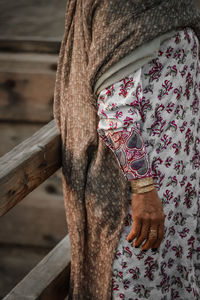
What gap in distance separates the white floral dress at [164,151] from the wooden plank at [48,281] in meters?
0.33

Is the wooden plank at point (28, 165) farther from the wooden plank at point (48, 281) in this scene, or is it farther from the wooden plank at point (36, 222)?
the wooden plank at point (36, 222)

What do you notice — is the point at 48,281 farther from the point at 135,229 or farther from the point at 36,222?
the point at 36,222

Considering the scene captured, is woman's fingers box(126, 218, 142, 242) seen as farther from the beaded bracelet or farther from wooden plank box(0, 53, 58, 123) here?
wooden plank box(0, 53, 58, 123)

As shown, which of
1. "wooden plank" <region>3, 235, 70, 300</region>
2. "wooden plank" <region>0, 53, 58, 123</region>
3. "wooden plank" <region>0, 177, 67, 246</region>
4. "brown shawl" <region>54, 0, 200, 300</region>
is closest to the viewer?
"brown shawl" <region>54, 0, 200, 300</region>

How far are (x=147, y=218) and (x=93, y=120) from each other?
1.12ft

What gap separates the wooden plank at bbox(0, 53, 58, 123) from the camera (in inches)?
110

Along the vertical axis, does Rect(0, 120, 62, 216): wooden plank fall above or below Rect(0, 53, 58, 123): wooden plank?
below

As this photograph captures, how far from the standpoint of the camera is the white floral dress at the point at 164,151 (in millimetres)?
1368

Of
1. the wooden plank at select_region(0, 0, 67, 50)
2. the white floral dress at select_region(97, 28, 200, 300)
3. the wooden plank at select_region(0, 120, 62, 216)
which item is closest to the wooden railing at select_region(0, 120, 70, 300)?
the wooden plank at select_region(0, 120, 62, 216)

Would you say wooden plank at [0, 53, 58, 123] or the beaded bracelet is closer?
the beaded bracelet

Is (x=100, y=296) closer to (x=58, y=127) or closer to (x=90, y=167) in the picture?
(x=90, y=167)

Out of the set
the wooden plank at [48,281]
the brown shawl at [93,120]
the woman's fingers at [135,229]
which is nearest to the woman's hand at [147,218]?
the woman's fingers at [135,229]

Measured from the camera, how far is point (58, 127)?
171 cm

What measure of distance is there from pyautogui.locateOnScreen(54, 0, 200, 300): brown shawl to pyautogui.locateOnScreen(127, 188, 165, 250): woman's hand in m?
0.11
